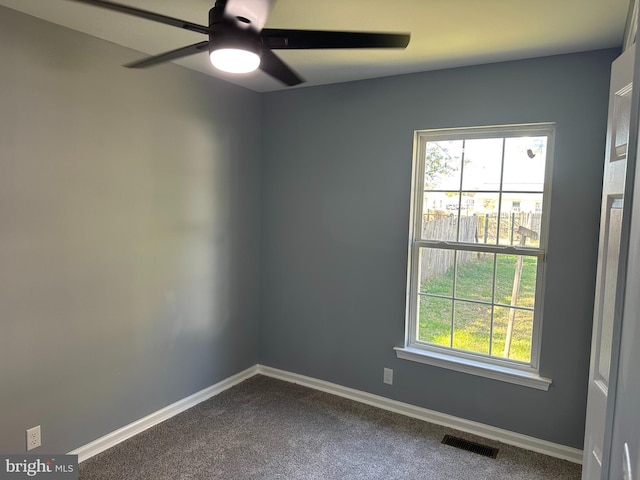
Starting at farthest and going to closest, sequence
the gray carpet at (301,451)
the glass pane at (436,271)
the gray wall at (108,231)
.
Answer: the glass pane at (436,271), the gray carpet at (301,451), the gray wall at (108,231)

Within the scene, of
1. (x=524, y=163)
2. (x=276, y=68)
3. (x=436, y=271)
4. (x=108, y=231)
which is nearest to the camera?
(x=276, y=68)

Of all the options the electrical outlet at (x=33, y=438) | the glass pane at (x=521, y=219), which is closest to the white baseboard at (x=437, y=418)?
the glass pane at (x=521, y=219)

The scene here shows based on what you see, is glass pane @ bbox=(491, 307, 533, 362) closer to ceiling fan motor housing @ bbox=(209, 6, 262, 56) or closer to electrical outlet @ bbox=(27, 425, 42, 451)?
ceiling fan motor housing @ bbox=(209, 6, 262, 56)

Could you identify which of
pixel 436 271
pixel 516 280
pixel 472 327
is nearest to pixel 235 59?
pixel 436 271

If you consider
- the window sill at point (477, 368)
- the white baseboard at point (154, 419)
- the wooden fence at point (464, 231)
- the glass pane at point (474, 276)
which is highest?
the wooden fence at point (464, 231)

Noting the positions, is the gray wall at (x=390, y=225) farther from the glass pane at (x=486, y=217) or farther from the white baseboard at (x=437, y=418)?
the glass pane at (x=486, y=217)

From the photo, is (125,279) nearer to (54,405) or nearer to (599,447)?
(54,405)

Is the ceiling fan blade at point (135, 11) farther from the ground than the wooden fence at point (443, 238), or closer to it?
farther from the ground

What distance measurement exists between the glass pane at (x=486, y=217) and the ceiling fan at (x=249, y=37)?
59.8 inches

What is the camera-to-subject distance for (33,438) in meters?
2.18

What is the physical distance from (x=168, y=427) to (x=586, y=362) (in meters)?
2.64

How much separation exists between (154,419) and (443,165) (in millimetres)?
2609

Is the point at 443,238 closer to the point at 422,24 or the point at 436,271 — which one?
the point at 436,271

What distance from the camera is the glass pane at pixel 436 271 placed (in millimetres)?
2891
